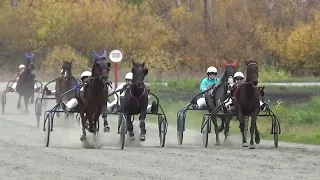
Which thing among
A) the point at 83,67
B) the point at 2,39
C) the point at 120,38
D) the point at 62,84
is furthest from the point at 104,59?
the point at 2,39

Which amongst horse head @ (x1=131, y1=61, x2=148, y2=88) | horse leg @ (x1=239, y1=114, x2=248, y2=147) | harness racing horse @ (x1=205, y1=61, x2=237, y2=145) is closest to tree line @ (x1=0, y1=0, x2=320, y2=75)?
harness racing horse @ (x1=205, y1=61, x2=237, y2=145)

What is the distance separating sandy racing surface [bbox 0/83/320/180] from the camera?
12688 millimetres

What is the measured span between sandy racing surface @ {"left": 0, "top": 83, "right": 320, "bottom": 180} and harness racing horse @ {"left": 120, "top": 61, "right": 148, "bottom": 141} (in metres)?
0.45

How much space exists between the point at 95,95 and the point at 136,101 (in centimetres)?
116

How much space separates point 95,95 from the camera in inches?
704

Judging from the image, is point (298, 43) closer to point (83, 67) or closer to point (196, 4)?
point (83, 67)

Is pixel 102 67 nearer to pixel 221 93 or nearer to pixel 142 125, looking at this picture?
pixel 142 125

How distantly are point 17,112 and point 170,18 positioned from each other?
34.7 m

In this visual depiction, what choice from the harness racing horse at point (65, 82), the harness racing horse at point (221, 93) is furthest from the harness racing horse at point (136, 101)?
the harness racing horse at point (65, 82)

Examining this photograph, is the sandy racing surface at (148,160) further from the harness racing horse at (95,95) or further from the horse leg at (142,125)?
the harness racing horse at (95,95)

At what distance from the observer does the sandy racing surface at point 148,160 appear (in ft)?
41.6

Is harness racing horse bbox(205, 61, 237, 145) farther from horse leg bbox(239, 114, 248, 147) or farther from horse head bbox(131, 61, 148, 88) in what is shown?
horse head bbox(131, 61, 148, 88)

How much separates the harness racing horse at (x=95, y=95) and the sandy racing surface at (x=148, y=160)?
18.2 inches

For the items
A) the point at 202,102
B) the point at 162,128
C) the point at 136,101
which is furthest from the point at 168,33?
the point at 136,101
